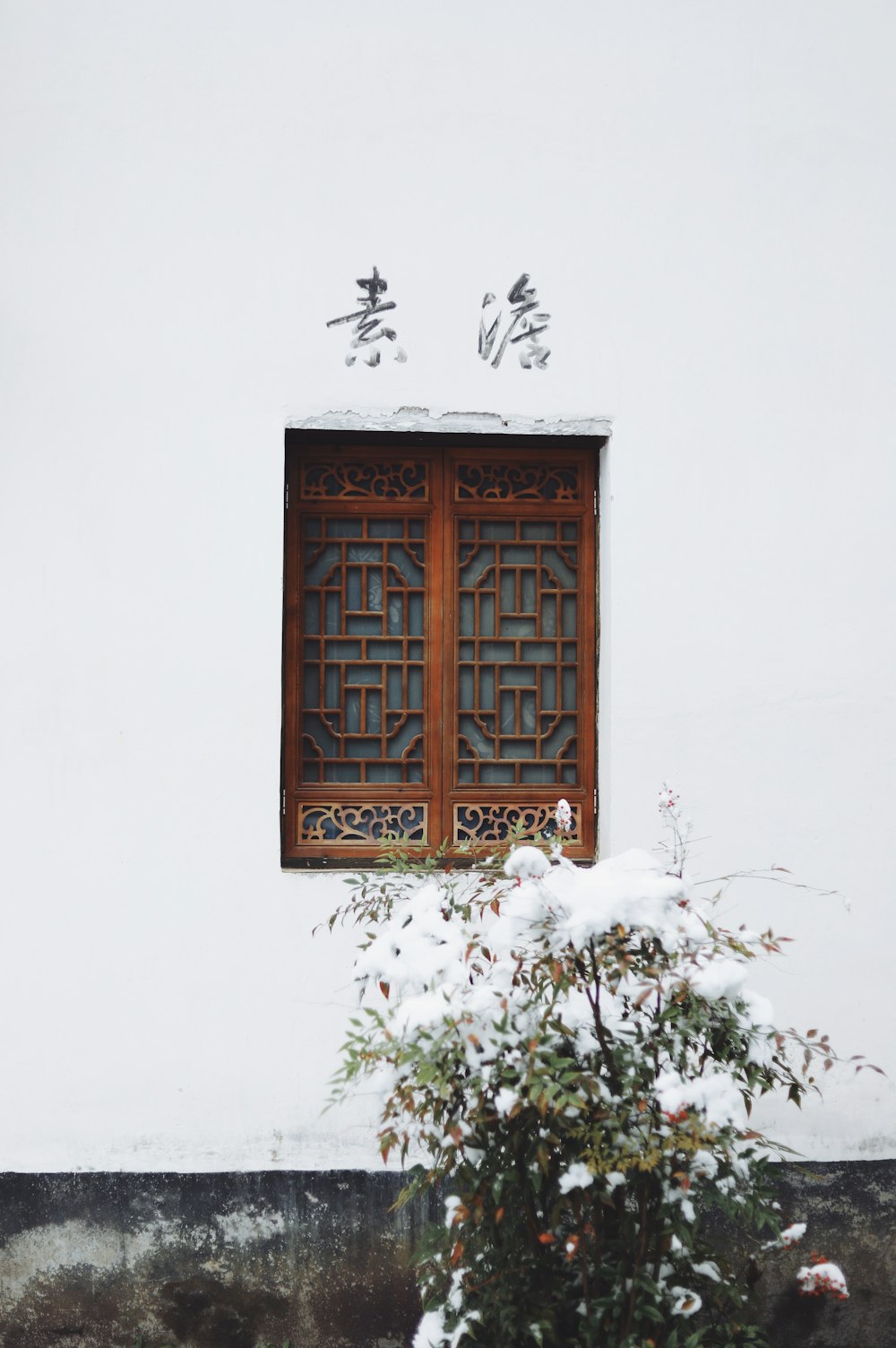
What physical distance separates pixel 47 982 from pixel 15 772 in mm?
668

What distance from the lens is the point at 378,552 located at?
3.75 metres

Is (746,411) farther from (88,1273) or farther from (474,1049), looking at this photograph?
(88,1273)

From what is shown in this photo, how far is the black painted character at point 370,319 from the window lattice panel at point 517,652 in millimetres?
663


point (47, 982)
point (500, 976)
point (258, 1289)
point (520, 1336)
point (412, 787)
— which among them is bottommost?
point (258, 1289)

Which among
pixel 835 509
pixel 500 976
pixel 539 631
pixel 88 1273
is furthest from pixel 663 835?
pixel 88 1273

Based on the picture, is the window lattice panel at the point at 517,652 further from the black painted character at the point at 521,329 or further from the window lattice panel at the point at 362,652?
the black painted character at the point at 521,329

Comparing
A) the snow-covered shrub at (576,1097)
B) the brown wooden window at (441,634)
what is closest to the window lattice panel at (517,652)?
the brown wooden window at (441,634)

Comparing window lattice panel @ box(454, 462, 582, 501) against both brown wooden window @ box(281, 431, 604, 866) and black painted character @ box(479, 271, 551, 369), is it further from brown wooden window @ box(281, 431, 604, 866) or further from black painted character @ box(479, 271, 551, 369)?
black painted character @ box(479, 271, 551, 369)

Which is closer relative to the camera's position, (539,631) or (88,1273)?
(88,1273)

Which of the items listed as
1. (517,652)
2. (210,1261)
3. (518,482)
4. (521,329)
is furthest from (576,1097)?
(521,329)

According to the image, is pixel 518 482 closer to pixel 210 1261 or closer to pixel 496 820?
pixel 496 820

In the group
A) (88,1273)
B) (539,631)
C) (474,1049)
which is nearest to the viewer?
(474,1049)

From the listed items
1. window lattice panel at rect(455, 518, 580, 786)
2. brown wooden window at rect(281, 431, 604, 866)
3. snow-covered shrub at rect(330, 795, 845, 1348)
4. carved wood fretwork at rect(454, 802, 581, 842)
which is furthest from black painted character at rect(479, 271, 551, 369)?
snow-covered shrub at rect(330, 795, 845, 1348)

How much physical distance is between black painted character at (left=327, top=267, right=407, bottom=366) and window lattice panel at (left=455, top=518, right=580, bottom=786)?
66cm
